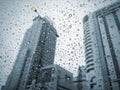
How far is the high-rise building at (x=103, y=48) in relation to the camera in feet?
111

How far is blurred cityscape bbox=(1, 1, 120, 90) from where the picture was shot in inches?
1388

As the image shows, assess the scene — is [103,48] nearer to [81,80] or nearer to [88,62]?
[88,62]

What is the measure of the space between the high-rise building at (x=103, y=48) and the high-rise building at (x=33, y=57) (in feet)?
65.7

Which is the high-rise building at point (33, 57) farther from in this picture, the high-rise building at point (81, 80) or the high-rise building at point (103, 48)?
the high-rise building at point (103, 48)

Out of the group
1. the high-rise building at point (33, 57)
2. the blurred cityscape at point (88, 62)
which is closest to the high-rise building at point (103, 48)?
the blurred cityscape at point (88, 62)

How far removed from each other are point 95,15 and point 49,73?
27.9 metres

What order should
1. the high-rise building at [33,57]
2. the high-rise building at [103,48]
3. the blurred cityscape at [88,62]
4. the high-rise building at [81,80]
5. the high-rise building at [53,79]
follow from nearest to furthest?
the high-rise building at [103,48] < the blurred cityscape at [88,62] < the high-rise building at [53,79] < the high-rise building at [33,57] < the high-rise building at [81,80]

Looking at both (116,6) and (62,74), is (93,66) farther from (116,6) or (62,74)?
(116,6)

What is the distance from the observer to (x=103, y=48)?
130 ft

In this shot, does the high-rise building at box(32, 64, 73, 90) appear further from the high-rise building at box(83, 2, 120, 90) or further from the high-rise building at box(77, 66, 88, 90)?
the high-rise building at box(83, 2, 120, 90)

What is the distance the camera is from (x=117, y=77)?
32656mm

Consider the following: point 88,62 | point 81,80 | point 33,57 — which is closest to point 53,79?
point 88,62

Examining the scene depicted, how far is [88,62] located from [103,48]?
6.46 m

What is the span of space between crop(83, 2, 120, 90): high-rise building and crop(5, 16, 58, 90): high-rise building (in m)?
20.0
